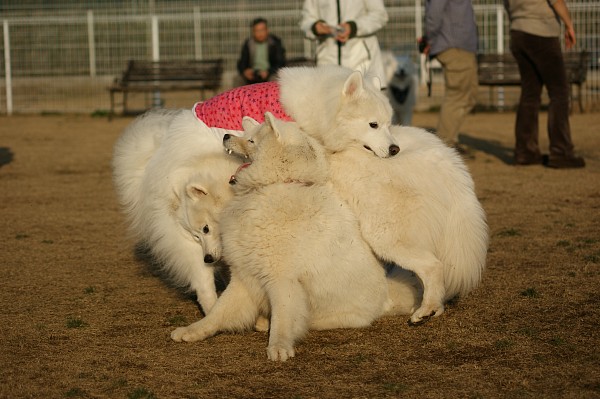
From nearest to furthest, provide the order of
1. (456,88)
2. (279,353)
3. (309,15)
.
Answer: (279,353)
(309,15)
(456,88)

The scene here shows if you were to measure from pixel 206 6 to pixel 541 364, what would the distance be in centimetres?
1743

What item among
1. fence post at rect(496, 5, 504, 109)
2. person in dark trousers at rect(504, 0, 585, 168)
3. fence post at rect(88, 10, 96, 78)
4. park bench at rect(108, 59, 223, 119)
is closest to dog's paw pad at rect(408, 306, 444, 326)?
person in dark trousers at rect(504, 0, 585, 168)

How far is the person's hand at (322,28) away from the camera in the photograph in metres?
8.24

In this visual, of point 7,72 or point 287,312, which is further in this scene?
point 7,72

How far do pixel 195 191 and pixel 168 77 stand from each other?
47.4 ft

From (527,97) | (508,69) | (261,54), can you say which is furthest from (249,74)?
(527,97)

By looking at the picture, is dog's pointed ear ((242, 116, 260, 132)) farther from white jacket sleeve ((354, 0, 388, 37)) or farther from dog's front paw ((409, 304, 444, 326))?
white jacket sleeve ((354, 0, 388, 37))

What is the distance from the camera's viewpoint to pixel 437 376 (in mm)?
3869

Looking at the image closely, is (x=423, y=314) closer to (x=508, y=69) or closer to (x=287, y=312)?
(x=287, y=312)

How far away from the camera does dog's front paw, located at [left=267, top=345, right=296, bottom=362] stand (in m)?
4.13

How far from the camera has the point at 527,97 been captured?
1009 centimetres

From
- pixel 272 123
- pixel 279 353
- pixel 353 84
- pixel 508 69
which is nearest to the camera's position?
pixel 279 353

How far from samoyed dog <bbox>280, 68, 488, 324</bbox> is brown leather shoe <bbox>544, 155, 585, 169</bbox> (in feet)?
17.7

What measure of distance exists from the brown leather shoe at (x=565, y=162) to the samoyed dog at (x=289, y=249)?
234 inches
